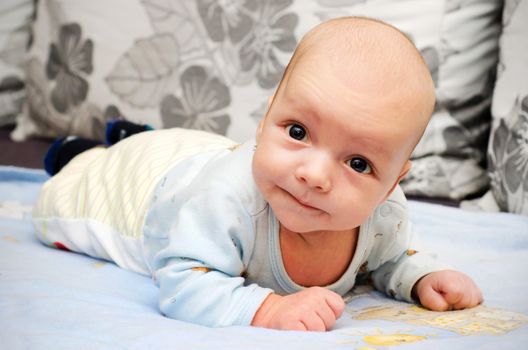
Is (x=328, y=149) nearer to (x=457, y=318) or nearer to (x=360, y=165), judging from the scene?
(x=360, y=165)

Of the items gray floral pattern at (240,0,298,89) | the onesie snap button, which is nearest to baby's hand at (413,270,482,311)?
the onesie snap button

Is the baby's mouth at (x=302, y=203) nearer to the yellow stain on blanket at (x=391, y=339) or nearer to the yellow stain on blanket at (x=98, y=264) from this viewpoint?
the yellow stain on blanket at (x=391, y=339)

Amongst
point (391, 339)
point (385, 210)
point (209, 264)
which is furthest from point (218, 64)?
point (391, 339)

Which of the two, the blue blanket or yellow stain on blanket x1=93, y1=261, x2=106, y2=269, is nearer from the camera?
the blue blanket

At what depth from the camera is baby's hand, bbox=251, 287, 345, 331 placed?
33.1 inches

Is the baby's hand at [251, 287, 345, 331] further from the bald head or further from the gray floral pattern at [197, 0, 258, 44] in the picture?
the gray floral pattern at [197, 0, 258, 44]

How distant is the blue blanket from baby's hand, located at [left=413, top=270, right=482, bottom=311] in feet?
0.08

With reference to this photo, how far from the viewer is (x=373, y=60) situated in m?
0.84

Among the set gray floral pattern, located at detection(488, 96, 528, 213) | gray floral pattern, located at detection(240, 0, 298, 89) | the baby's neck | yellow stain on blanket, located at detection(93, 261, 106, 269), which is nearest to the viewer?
the baby's neck

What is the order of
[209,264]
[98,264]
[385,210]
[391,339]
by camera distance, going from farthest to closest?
1. [98,264]
2. [385,210]
3. [209,264]
4. [391,339]

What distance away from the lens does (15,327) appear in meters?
0.78

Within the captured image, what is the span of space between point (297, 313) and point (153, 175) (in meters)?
0.45

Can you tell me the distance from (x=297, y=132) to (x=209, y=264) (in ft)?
0.72

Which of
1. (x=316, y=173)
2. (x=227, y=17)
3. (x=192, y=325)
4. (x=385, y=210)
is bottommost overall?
(x=192, y=325)
